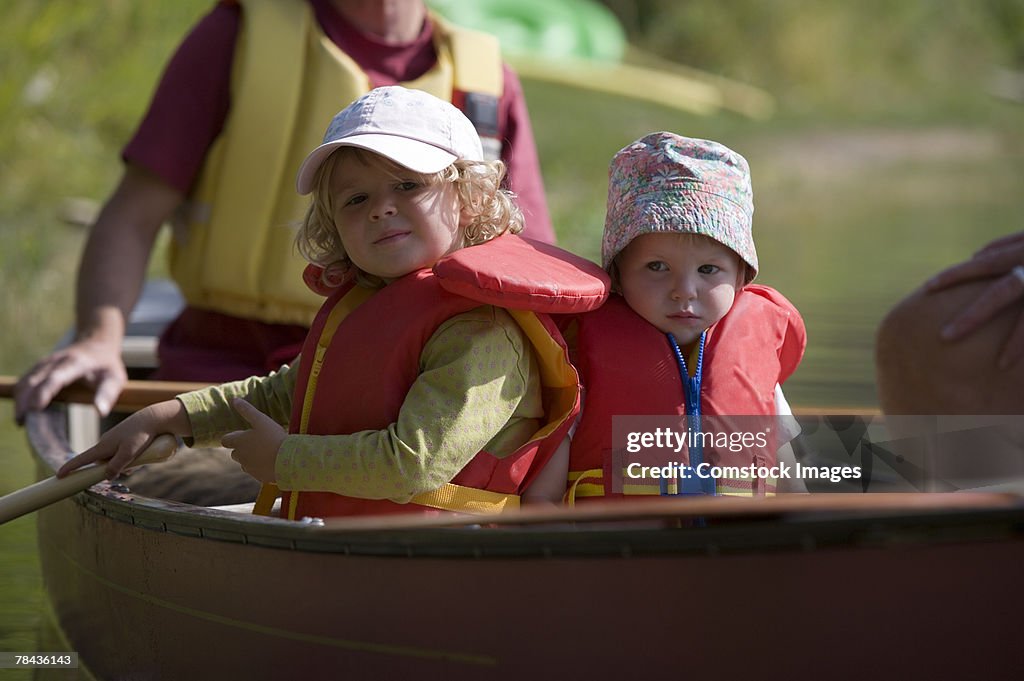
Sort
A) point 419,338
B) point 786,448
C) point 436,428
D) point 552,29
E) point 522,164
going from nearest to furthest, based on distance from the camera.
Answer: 1. point 436,428
2. point 419,338
3. point 786,448
4. point 522,164
5. point 552,29

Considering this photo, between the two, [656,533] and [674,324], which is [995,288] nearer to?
[674,324]

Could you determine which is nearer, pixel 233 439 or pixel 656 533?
pixel 656 533

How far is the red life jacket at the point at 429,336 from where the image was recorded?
2.11 meters

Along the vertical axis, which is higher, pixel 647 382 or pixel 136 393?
pixel 136 393

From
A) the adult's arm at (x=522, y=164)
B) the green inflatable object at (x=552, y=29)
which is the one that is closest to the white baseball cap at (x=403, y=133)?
the adult's arm at (x=522, y=164)

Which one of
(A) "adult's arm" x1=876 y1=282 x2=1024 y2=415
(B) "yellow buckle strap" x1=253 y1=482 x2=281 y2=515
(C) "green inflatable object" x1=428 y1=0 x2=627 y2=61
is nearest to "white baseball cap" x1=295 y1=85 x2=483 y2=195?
(B) "yellow buckle strap" x1=253 y1=482 x2=281 y2=515

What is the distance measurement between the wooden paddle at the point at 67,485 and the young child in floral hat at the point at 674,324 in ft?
1.93

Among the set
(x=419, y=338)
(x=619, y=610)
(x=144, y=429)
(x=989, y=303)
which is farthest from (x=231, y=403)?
(x=989, y=303)

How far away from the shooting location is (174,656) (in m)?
2.50

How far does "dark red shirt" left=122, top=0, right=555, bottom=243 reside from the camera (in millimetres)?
3221

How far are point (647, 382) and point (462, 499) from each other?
31 cm

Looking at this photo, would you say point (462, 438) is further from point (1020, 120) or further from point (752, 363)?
point (1020, 120)

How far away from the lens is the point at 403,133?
218cm

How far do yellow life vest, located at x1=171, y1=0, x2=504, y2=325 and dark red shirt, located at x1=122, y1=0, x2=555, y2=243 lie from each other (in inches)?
1.3
